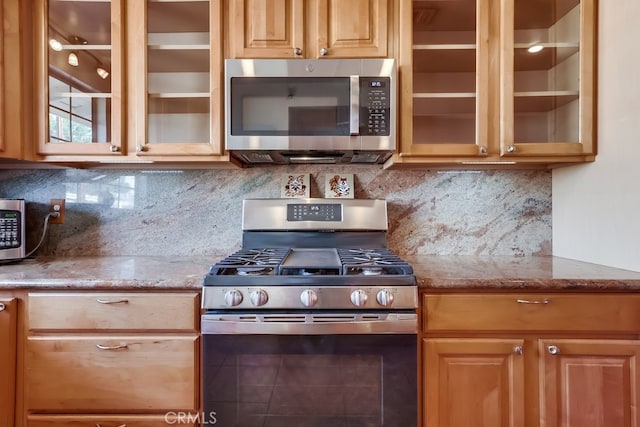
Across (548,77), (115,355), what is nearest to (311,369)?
(115,355)

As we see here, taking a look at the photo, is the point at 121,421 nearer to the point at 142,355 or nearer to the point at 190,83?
the point at 142,355

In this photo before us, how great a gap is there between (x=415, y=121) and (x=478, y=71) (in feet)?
1.12

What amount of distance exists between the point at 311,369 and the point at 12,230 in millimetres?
1441

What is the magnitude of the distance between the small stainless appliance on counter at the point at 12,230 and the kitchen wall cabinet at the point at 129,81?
0.27 metres

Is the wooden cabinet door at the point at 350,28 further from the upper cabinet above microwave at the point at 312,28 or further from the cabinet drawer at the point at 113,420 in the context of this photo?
the cabinet drawer at the point at 113,420

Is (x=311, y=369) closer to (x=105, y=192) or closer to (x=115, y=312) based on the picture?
(x=115, y=312)

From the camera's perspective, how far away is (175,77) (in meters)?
1.57

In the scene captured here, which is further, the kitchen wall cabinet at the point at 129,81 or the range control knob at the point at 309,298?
the kitchen wall cabinet at the point at 129,81

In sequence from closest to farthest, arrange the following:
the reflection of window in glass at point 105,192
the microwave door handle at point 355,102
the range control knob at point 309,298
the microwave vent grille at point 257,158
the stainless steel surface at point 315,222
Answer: the range control knob at point 309,298, the microwave door handle at point 355,102, the microwave vent grille at point 257,158, the stainless steel surface at point 315,222, the reflection of window in glass at point 105,192

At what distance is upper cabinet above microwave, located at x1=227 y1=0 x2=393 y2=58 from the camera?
151 cm

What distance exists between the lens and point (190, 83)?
157 cm

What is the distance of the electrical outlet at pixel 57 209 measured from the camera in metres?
1.84

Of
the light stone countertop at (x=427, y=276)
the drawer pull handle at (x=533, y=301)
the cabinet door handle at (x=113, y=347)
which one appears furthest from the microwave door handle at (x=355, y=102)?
the cabinet door handle at (x=113, y=347)

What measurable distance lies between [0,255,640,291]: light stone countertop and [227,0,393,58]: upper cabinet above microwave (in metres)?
0.95
